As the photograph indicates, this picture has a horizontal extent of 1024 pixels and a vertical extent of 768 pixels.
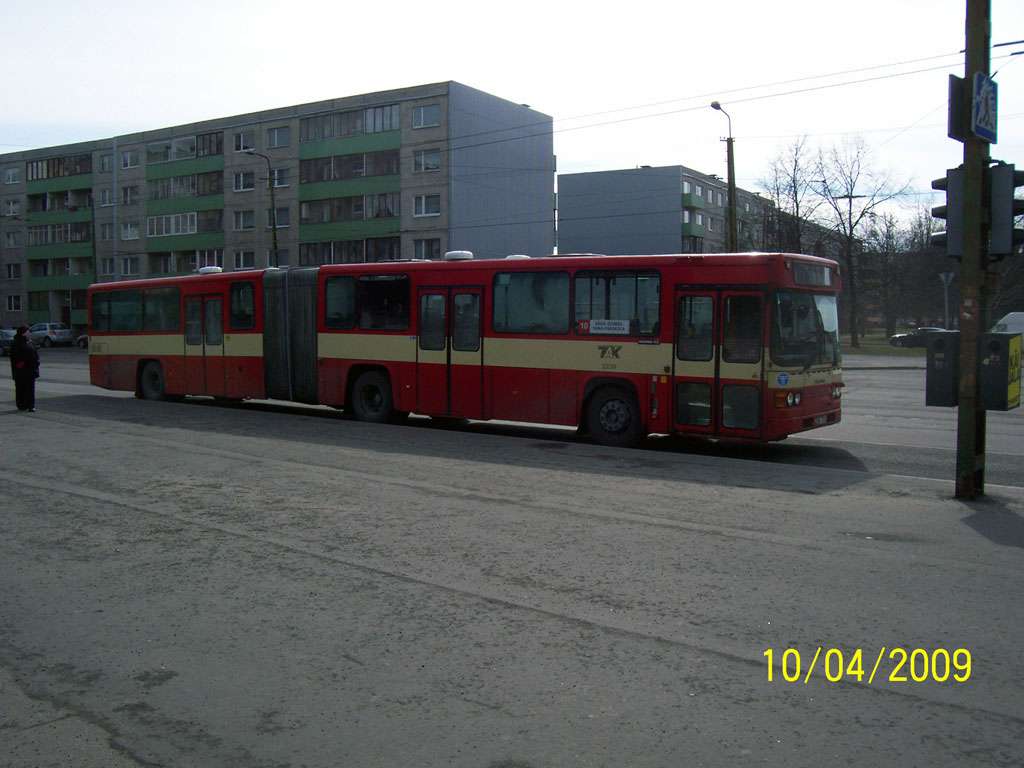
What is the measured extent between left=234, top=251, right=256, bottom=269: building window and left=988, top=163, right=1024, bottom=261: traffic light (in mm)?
63137

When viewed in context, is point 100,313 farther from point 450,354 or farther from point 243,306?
point 450,354

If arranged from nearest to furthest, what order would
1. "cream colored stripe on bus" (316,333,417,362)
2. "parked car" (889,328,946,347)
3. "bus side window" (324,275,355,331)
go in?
"cream colored stripe on bus" (316,333,417,362)
"bus side window" (324,275,355,331)
"parked car" (889,328,946,347)

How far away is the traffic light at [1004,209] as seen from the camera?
8.88 meters

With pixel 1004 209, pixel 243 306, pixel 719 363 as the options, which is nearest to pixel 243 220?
pixel 243 306

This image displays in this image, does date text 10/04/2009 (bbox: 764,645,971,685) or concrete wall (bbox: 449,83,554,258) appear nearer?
date text 10/04/2009 (bbox: 764,645,971,685)

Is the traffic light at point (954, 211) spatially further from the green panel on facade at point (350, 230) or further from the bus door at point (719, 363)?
the green panel on facade at point (350, 230)

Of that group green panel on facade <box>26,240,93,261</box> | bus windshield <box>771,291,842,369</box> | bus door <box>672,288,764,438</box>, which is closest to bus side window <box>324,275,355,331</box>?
bus door <box>672,288,764,438</box>

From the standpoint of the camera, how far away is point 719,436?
1248 cm

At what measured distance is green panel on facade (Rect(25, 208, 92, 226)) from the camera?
78.7 metres

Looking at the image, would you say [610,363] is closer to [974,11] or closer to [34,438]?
[974,11]

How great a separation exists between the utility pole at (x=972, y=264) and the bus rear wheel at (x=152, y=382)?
16.8m

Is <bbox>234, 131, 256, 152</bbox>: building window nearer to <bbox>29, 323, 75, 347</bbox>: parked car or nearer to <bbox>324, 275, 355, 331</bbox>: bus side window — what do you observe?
<bbox>29, 323, 75, 347</bbox>: parked car

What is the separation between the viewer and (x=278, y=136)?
66.1 meters

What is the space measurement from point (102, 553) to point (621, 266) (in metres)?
8.61
